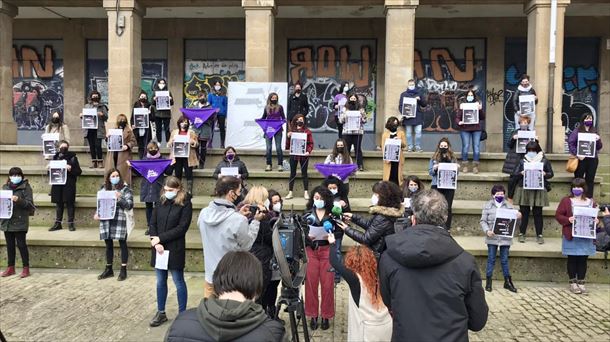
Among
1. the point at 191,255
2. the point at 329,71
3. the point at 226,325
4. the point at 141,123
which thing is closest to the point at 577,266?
the point at 191,255

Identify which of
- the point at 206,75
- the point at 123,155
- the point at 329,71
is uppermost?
the point at 329,71

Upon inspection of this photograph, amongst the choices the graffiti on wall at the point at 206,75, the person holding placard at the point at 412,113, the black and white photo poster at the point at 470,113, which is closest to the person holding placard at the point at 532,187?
the black and white photo poster at the point at 470,113

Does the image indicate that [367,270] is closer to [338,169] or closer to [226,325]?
[226,325]

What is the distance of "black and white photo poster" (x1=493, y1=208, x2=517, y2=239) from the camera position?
8383 millimetres

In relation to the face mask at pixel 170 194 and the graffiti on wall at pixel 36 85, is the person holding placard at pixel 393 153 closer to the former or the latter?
the face mask at pixel 170 194

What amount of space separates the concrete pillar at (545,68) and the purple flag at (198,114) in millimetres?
8796

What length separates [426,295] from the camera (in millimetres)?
3352

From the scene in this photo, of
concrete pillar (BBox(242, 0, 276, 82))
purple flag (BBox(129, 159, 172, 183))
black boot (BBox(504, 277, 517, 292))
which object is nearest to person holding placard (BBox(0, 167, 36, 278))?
purple flag (BBox(129, 159, 172, 183))

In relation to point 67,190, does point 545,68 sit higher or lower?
higher

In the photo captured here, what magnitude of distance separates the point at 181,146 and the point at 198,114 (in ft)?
5.48

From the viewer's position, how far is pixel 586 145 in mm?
10555

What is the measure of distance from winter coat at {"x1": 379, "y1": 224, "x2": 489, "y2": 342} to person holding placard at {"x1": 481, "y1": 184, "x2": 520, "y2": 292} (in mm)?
5460

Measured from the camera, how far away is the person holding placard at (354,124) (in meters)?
12.1

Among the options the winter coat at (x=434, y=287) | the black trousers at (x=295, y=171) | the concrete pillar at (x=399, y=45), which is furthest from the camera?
the concrete pillar at (x=399, y=45)
